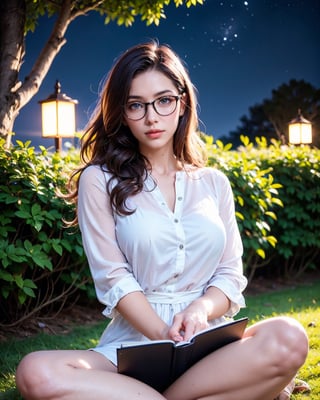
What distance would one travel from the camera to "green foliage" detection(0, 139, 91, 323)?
365cm

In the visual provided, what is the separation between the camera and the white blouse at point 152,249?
2.24 metres

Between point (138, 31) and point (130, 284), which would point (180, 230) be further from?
point (138, 31)

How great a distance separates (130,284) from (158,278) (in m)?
0.13

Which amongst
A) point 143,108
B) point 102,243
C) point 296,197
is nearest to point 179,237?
point 102,243

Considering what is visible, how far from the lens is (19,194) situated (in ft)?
12.3

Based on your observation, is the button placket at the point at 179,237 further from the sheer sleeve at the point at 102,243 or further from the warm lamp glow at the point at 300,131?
the warm lamp glow at the point at 300,131

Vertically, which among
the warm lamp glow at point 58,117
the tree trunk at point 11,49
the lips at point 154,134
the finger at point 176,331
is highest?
the tree trunk at point 11,49

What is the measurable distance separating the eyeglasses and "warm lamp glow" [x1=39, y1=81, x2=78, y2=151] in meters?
3.74

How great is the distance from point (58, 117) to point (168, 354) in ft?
14.7

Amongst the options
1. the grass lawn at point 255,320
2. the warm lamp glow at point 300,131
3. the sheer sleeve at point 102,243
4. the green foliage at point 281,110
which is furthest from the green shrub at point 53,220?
the green foliage at point 281,110

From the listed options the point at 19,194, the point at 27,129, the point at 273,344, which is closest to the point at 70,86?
the point at 27,129

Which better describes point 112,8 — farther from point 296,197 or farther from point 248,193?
point 296,197

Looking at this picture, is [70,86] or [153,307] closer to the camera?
[153,307]

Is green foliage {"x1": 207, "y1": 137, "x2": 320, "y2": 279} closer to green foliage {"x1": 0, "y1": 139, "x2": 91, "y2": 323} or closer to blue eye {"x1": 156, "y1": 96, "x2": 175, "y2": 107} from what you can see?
green foliage {"x1": 0, "y1": 139, "x2": 91, "y2": 323}
